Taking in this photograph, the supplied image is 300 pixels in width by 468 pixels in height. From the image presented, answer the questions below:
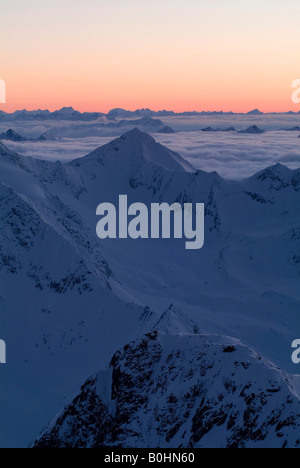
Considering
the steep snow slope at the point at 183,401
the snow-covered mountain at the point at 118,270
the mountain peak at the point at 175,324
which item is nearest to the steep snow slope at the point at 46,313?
the snow-covered mountain at the point at 118,270

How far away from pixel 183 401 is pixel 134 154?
83784 mm

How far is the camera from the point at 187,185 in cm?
9069

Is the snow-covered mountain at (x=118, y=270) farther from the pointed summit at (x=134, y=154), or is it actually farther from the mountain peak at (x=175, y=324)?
the pointed summit at (x=134, y=154)

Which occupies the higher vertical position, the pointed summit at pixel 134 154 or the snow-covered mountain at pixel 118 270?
the pointed summit at pixel 134 154

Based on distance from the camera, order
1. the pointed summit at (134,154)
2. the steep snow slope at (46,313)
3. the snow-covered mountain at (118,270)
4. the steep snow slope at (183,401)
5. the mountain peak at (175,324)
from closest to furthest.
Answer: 1. the steep snow slope at (183,401)
2. the mountain peak at (175,324)
3. the steep snow slope at (46,313)
4. the snow-covered mountain at (118,270)
5. the pointed summit at (134,154)

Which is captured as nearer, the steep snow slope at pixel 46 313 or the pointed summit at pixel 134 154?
the steep snow slope at pixel 46 313

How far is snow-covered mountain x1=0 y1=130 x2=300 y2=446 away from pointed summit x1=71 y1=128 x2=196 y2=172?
30 centimetres

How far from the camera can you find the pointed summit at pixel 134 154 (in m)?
97.2

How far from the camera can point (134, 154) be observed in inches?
3856

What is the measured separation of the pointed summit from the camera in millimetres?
97188

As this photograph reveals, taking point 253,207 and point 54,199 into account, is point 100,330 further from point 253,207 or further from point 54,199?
point 253,207

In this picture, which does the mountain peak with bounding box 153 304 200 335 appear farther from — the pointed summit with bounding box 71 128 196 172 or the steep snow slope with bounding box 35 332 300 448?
the pointed summit with bounding box 71 128 196 172

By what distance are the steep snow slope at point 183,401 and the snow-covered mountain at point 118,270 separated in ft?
26.2
